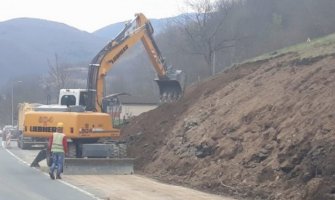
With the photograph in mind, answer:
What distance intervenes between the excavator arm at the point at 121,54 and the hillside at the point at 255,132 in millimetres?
932

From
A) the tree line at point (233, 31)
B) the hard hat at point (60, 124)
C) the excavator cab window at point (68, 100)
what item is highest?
the tree line at point (233, 31)

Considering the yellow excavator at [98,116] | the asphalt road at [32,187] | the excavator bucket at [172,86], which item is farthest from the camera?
the excavator bucket at [172,86]

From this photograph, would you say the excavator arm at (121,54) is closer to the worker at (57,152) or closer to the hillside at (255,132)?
the hillside at (255,132)

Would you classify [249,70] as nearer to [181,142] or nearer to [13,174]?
[181,142]

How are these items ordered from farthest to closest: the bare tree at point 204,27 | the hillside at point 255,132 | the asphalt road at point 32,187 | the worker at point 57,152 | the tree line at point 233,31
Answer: the bare tree at point 204,27, the tree line at point 233,31, the worker at point 57,152, the asphalt road at point 32,187, the hillside at point 255,132

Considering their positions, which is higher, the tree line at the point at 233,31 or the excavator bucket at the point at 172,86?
the tree line at the point at 233,31

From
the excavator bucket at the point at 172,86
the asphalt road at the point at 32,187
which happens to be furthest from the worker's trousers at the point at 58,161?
the excavator bucket at the point at 172,86

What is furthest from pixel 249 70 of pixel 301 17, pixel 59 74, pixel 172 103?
pixel 59 74

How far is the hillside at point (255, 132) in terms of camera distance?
648 inches

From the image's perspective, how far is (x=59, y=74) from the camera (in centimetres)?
9031

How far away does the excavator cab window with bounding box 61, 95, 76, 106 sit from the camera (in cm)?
3067

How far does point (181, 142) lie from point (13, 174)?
6.02 meters

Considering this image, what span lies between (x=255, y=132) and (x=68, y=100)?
12640 mm

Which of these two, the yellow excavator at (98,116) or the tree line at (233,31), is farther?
the tree line at (233,31)
